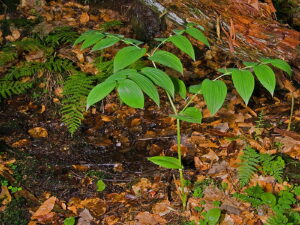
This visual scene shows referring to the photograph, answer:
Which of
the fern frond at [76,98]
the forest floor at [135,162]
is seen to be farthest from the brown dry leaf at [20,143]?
the fern frond at [76,98]

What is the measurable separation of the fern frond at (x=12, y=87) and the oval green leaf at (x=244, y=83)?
8.67 feet

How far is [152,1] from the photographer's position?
334 centimetres

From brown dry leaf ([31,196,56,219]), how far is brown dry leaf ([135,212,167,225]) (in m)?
0.68

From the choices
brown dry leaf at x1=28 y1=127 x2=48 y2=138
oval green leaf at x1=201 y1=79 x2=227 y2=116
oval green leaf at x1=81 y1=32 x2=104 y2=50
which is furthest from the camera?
brown dry leaf at x1=28 y1=127 x2=48 y2=138

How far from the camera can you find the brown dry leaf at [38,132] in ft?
12.0

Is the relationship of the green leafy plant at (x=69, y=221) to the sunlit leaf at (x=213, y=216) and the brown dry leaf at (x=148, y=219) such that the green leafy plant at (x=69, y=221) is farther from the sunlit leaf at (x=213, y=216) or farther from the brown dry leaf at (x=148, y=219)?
the sunlit leaf at (x=213, y=216)

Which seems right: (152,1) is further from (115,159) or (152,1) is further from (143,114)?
(115,159)

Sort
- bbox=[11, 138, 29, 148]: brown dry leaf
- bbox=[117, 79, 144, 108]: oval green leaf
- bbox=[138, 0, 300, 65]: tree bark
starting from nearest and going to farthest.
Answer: bbox=[117, 79, 144, 108]: oval green leaf, bbox=[138, 0, 300, 65]: tree bark, bbox=[11, 138, 29, 148]: brown dry leaf

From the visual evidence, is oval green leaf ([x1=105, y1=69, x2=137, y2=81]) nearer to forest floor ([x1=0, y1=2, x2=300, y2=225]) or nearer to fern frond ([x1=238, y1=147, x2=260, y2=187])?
forest floor ([x1=0, y1=2, x2=300, y2=225])

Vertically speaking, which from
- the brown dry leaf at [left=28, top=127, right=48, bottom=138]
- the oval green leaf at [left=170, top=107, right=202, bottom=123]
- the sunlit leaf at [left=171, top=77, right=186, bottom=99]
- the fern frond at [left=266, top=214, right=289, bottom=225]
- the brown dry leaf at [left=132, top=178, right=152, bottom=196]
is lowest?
the brown dry leaf at [left=28, top=127, right=48, bottom=138]

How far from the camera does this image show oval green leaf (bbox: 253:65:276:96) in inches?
78.4

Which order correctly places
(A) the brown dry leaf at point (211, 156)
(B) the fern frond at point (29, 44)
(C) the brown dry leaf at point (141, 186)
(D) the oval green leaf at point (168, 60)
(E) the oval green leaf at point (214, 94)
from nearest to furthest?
(E) the oval green leaf at point (214, 94) < (D) the oval green leaf at point (168, 60) < (C) the brown dry leaf at point (141, 186) < (A) the brown dry leaf at point (211, 156) < (B) the fern frond at point (29, 44)

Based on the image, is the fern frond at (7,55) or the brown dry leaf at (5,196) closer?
the brown dry leaf at (5,196)

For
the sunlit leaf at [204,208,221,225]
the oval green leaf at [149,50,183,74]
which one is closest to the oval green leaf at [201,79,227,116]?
the oval green leaf at [149,50,183,74]
